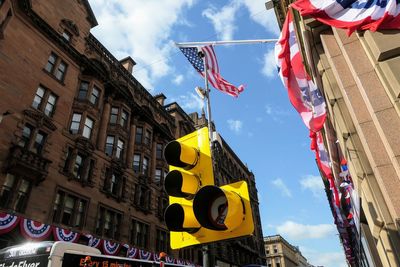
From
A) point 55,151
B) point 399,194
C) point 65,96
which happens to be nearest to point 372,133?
point 399,194

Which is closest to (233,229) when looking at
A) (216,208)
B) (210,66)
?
(216,208)

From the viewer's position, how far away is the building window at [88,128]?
26020 mm

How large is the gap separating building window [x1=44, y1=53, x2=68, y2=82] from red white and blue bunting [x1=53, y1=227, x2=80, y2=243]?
497 inches

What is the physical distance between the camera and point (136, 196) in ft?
97.5

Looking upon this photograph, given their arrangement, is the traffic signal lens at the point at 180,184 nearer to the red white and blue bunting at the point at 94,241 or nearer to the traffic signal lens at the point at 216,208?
the traffic signal lens at the point at 216,208

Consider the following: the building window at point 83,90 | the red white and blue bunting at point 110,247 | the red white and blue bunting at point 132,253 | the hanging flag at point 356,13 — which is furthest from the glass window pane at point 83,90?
the hanging flag at point 356,13

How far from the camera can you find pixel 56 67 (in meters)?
25.4

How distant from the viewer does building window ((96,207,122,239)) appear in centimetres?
2416

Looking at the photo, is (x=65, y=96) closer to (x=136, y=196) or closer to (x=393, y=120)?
(x=136, y=196)

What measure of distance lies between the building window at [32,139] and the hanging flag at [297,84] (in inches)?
709

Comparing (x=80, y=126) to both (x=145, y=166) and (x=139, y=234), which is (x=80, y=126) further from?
(x=139, y=234)

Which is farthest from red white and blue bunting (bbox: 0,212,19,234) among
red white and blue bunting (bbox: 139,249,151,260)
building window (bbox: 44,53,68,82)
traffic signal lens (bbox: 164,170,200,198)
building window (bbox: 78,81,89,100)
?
traffic signal lens (bbox: 164,170,200,198)

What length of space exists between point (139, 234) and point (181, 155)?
26.6m

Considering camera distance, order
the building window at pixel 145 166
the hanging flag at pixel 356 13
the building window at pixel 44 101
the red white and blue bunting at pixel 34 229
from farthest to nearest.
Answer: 1. the building window at pixel 145 166
2. the building window at pixel 44 101
3. the red white and blue bunting at pixel 34 229
4. the hanging flag at pixel 356 13
